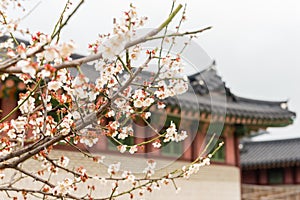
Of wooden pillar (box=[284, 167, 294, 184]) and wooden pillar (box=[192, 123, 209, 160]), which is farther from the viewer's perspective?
wooden pillar (box=[284, 167, 294, 184])

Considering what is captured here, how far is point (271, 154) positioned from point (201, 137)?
10.6 meters

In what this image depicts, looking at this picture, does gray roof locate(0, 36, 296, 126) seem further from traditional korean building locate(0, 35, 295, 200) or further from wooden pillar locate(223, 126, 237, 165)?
wooden pillar locate(223, 126, 237, 165)

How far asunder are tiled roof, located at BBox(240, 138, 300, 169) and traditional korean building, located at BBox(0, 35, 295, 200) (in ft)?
19.6

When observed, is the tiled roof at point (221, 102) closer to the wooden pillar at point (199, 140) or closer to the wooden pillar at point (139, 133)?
the wooden pillar at point (199, 140)

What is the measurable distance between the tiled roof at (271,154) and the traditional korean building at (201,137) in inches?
236

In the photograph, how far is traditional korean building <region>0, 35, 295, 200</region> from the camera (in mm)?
8930

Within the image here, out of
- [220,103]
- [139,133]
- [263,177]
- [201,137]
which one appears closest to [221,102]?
[220,103]

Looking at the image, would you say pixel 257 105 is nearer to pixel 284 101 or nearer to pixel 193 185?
pixel 284 101

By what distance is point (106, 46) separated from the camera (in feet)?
7.22

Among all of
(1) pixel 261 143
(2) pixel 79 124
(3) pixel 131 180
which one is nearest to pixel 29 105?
(2) pixel 79 124

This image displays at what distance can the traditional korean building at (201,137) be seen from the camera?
893 centimetres

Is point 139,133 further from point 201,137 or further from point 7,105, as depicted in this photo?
point 7,105

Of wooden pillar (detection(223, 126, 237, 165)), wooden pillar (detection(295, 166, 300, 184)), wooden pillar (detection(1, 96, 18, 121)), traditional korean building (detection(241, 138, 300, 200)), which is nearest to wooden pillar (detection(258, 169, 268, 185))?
traditional korean building (detection(241, 138, 300, 200))

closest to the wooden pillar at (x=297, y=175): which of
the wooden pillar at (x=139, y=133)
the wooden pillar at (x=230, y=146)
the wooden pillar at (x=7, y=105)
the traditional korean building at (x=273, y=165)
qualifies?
the traditional korean building at (x=273, y=165)
